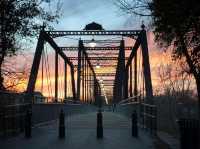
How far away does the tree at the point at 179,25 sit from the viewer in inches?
545

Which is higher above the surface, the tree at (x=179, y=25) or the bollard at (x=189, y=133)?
the tree at (x=179, y=25)

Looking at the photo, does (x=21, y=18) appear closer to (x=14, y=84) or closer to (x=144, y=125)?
(x=14, y=84)

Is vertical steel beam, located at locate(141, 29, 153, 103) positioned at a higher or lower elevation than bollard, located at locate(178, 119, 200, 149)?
higher

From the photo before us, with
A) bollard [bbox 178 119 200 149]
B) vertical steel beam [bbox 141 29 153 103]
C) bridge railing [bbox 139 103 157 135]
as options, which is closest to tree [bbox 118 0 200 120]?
bollard [bbox 178 119 200 149]

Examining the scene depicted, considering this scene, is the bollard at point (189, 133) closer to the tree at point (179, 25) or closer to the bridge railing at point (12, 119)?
the tree at point (179, 25)

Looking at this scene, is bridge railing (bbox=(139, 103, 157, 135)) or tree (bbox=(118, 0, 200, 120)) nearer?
tree (bbox=(118, 0, 200, 120))

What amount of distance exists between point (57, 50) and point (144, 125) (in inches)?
1332

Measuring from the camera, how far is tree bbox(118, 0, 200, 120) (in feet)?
45.4

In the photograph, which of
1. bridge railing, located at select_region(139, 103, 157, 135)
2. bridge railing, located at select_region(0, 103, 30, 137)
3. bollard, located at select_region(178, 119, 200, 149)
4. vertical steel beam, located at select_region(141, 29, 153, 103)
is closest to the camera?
bollard, located at select_region(178, 119, 200, 149)

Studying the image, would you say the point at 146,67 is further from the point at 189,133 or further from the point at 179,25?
the point at 189,133

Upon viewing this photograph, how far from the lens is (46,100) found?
3438 centimetres

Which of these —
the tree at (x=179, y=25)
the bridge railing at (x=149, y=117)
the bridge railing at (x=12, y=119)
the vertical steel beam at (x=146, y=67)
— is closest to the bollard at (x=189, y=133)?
the tree at (x=179, y=25)

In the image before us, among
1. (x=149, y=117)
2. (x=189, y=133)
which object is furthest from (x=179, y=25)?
(x=149, y=117)

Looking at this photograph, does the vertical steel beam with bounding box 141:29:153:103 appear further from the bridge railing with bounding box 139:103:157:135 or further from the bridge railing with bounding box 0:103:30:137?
the bridge railing with bounding box 0:103:30:137
